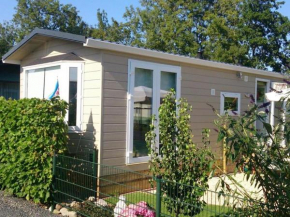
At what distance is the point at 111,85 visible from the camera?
6.62 m

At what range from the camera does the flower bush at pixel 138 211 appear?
436cm

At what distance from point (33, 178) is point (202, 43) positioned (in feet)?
67.2

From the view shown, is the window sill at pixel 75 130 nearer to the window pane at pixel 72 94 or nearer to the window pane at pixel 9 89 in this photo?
the window pane at pixel 72 94

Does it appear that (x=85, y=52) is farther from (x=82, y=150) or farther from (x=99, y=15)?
(x=99, y=15)

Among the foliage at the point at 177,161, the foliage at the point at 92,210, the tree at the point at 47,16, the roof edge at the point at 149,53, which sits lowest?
the foliage at the point at 92,210

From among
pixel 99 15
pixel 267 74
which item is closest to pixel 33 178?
pixel 267 74

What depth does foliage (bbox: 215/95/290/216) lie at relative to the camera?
316 centimetres

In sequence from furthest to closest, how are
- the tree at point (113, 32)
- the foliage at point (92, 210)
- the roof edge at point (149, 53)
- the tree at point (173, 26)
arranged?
the tree at point (113, 32) → the tree at point (173, 26) → the roof edge at point (149, 53) → the foliage at point (92, 210)

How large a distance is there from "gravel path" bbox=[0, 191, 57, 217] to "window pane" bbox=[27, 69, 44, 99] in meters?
2.71

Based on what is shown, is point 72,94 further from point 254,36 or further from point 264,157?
point 254,36

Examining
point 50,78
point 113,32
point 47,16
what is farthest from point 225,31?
point 47,16

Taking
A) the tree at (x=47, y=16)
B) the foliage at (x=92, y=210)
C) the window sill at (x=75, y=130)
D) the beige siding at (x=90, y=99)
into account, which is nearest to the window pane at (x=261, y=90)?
the beige siding at (x=90, y=99)

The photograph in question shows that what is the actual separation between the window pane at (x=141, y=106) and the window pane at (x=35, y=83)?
2.34 m

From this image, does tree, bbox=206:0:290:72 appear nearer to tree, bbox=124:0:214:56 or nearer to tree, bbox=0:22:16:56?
tree, bbox=124:0:214:56
